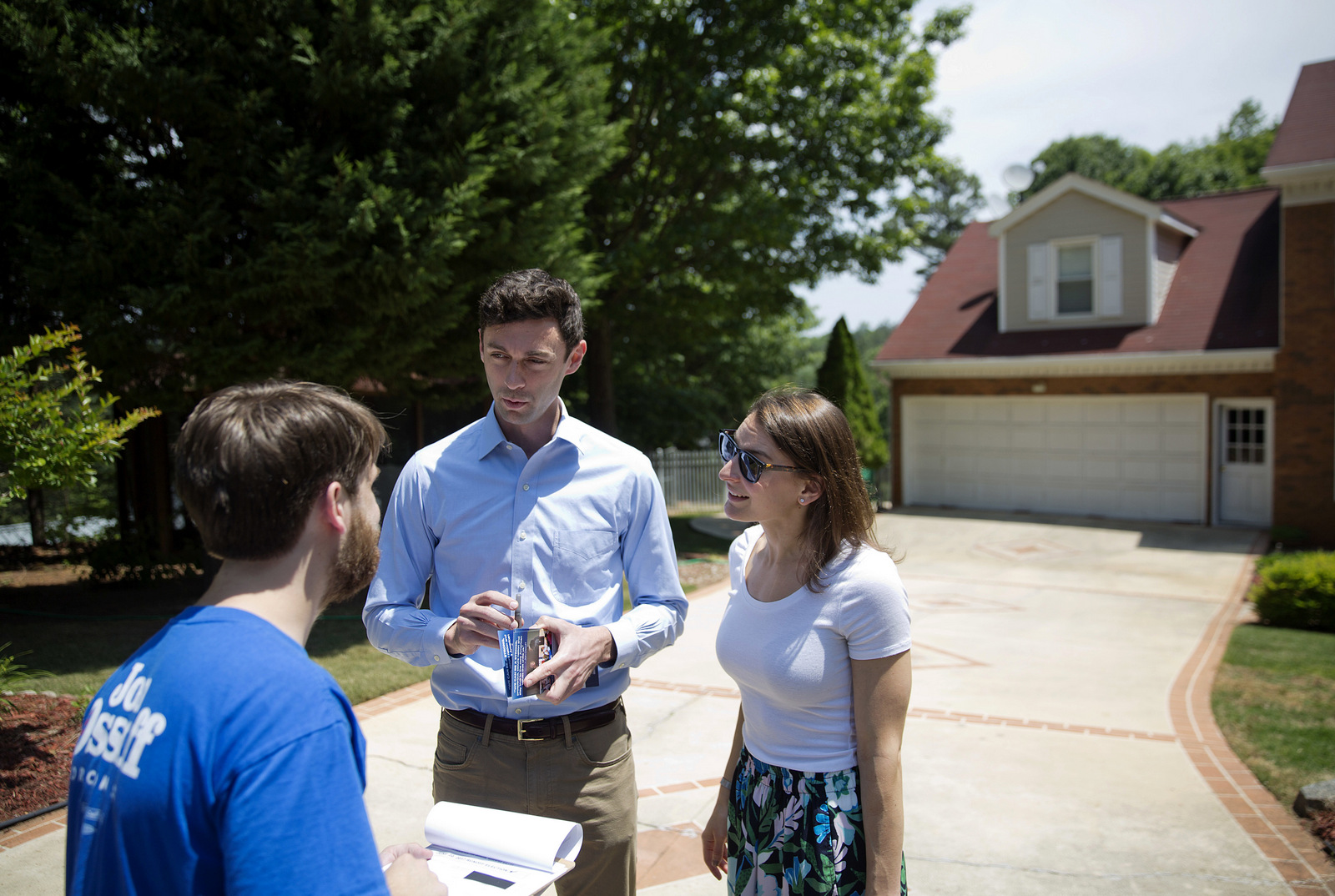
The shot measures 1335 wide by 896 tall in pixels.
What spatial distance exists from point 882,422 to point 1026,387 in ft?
92.9

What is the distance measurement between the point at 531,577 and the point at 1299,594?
377 inches

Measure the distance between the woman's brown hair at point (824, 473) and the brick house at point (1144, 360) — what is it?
49.5 ft

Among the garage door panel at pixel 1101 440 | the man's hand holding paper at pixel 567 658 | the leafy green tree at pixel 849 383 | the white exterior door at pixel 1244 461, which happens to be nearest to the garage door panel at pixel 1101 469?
the garage door panel at pixel 1101 440

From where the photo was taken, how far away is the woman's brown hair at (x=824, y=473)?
2.34m

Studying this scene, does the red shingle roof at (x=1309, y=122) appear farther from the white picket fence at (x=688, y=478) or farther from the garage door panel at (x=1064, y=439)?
the white picket fence at (x=688, y=478)

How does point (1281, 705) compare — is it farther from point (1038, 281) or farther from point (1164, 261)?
point (1164, 261)

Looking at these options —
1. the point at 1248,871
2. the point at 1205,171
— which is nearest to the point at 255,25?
the point at 1248,871

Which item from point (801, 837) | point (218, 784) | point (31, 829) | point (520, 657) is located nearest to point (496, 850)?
point (520, 657)

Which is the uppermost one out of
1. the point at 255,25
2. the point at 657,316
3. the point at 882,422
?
the point at 255,25

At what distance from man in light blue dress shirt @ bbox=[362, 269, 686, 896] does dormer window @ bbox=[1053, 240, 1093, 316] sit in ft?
57.0

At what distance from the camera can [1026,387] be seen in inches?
681

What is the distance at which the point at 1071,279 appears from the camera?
58.0 ft

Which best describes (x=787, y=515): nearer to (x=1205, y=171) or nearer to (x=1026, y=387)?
(x=1026, y=387)

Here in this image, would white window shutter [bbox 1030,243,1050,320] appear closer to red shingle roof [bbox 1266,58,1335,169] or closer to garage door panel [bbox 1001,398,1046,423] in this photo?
garage door panel [bbox 1001,398,1046,423]
